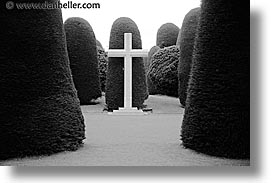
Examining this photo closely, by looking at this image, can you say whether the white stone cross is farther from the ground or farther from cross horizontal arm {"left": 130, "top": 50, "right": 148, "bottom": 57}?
the ground

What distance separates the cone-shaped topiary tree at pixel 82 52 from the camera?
13.4 m

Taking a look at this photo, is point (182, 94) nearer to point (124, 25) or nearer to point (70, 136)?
point (124, 25)

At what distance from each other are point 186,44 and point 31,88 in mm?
7276

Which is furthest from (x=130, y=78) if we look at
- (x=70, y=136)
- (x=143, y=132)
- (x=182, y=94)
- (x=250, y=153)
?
(x=250, y=153)

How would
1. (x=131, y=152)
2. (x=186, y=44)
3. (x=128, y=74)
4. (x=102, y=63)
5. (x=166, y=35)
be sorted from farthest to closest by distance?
(x=166, y=35) → (x=102, y=63) → (x=128, y=74) → (x=186, y=44) → (x=131, y=152)

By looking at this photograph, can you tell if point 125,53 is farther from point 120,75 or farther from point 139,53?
point 120,75

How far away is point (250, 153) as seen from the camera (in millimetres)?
5164

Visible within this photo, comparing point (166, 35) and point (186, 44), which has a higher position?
point (186, 44)

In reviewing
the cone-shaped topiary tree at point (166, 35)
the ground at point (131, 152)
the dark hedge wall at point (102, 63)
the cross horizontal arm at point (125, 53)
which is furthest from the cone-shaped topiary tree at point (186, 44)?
the cone-shaped topiary tree at point (166, 35)

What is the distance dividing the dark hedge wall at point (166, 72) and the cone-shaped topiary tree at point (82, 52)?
2574mm

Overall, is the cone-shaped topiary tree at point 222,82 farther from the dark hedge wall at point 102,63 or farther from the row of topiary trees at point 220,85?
the dark hedge wall at point 102,63

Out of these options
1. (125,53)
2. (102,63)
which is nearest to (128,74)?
(125,53)

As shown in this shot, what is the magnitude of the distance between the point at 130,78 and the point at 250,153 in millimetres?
7797

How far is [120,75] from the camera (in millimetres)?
12984
